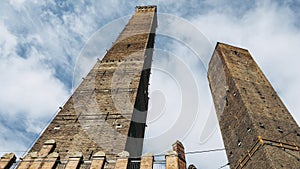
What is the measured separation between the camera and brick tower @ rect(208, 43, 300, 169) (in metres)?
11.7

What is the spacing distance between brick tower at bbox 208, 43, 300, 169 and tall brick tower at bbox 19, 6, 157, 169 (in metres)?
5.10

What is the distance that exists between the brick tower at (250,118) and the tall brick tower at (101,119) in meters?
5.10

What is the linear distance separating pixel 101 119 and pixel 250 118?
25.0 ft

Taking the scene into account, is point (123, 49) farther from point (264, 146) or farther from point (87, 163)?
point (87, 163)

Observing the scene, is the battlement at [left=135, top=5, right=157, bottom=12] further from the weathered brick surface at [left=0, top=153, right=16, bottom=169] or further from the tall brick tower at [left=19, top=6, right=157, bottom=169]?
the weathered brick surface at [left=0, top=153, right=16, bottom=169]

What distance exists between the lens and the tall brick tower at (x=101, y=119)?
787 centimetres

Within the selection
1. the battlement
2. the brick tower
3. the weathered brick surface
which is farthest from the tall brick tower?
the battlement

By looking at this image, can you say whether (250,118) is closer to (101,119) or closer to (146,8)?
(101,119)

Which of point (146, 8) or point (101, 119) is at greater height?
point (146, 8)

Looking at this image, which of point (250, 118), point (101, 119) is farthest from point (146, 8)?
point (101, 119)

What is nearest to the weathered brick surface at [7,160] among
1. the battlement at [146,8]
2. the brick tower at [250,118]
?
the brick tower at [250,118]

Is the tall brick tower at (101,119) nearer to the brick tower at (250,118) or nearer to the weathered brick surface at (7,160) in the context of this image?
the weathered brick surface at (7,160)

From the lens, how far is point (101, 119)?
9.62 meters

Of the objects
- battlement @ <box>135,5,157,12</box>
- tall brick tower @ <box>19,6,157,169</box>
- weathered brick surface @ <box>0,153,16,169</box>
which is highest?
battlement @ <box>135,5,157,12</box>
